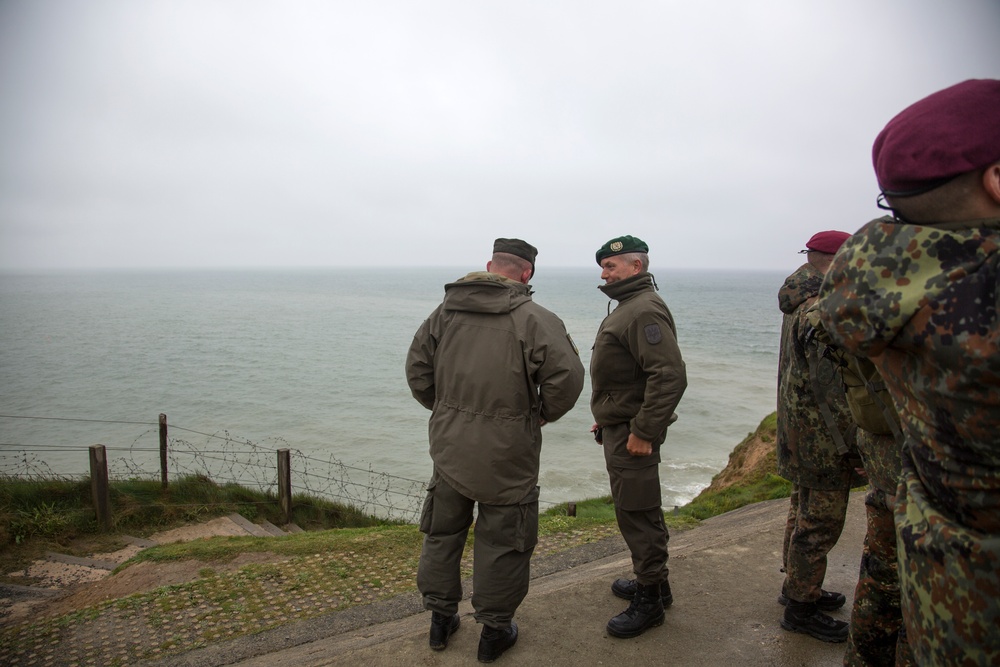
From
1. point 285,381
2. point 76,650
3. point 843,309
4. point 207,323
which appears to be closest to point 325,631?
point 76,650

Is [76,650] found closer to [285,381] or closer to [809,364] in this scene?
[809,364]

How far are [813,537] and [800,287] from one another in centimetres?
140

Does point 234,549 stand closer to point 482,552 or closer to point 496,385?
point 482,552

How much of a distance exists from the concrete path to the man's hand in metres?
1.04

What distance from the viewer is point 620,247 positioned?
3863 mm

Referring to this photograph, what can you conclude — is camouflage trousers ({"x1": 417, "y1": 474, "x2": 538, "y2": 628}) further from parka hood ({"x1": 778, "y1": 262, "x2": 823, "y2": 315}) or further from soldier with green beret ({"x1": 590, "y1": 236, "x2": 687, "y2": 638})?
parka hood ({"x1": 778, "y1": 262, "x2": 823, "y2": 315})

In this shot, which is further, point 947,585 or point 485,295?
point 485,295

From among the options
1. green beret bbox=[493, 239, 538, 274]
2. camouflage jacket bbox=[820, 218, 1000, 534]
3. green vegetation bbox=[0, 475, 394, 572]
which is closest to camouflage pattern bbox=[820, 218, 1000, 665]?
camouflage jacket bbox=[820, 218, 1000, 534]

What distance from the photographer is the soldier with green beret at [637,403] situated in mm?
3523

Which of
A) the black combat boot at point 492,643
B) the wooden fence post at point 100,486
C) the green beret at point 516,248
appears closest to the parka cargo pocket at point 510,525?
the black combat boot at point 492,643

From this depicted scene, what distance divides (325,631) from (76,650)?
4.86 feet

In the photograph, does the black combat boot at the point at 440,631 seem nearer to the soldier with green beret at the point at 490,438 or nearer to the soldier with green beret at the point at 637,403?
the soldier with green beret at the point at 490,438

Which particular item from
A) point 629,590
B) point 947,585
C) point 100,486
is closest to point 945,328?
point 947,585

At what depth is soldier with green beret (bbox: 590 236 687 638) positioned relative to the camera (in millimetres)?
3523
